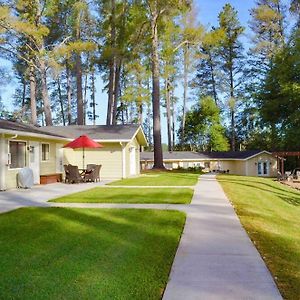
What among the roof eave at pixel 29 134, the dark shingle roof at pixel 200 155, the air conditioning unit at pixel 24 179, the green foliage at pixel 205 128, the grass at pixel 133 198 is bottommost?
the grass at pixel 133 198

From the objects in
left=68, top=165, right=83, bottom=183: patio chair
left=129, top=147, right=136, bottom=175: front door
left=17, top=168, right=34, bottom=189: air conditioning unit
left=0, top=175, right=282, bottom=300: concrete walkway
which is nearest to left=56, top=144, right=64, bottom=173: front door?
left=68, top=165, right=83, bottom=183: patio chair

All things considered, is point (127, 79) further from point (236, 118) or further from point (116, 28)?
point (236, 118)

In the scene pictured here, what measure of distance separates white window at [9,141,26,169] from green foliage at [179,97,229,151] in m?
32.6

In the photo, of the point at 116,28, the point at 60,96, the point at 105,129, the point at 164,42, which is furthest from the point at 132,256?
the point at 60,96

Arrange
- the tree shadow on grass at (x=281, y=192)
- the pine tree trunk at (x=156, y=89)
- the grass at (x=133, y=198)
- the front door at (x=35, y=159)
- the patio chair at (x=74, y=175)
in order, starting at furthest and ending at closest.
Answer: the pine tree trunk at (x=156, y=89), the patio chair at (x=74, y=175), the front door at (x=35, y=159), the tree shadow on grass at (x=281, y=192), the grass at (x=133, y=198)

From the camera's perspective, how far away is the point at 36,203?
10.1 meters

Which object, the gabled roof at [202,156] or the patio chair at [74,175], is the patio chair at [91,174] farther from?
the gabled roof at [202,156]

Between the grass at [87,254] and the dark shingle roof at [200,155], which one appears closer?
the grass at [87,254]

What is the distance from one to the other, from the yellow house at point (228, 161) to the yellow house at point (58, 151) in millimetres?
16879

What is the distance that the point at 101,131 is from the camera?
2173 cm

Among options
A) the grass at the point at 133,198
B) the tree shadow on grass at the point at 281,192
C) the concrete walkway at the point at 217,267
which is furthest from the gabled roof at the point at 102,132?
the concrete walkway at the point at 217,267

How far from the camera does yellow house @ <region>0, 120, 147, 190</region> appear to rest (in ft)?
47.0

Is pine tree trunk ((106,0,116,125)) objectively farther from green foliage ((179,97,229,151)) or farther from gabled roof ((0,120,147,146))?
green foliage ((179,97,229,151))

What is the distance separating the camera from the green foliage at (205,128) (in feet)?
151
